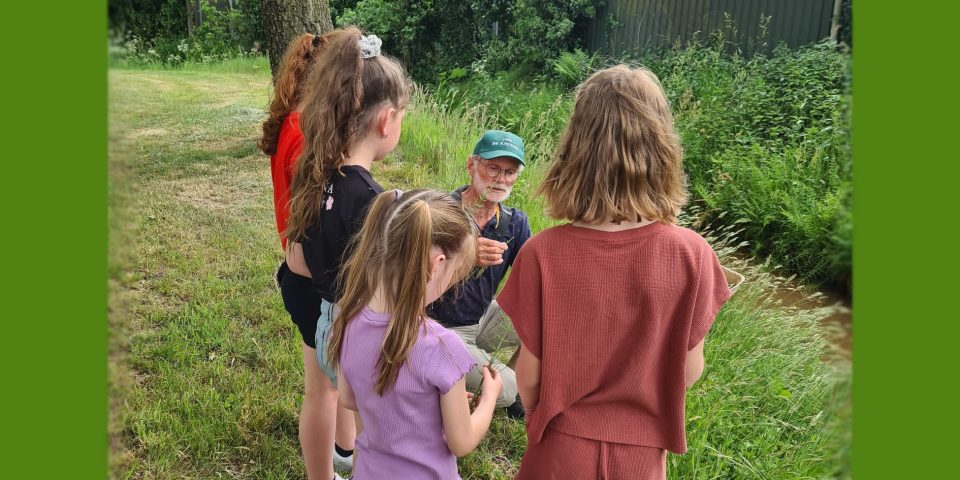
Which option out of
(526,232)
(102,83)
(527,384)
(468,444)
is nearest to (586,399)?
(527,384)

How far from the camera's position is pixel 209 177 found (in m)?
6.29

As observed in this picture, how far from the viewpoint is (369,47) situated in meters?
2.08

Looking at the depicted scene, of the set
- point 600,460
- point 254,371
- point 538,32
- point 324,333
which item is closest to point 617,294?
point 600,460

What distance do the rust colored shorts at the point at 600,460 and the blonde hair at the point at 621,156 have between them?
53 centimetres

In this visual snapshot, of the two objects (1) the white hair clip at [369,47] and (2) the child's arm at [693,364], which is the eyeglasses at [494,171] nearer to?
(1) the white hair clip at [369,47]

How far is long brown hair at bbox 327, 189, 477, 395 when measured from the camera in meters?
1.72

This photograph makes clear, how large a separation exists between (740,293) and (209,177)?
4541mm

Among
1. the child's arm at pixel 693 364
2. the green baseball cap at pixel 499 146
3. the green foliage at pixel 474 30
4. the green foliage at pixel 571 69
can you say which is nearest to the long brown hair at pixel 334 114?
the green baseball cap at pixel 499 146

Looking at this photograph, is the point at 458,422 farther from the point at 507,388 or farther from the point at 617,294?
the point at 507,388

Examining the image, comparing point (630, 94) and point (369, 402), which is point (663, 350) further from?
point (369, 402)

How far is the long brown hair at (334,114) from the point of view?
2.03m

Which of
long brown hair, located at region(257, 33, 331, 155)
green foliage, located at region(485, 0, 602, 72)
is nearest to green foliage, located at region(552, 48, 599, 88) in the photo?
green foliage, located at region(485, 0, 602, 72)

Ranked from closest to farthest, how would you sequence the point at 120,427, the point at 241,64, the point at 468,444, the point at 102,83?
the point at 102,83
the point at 120,427
the point at 468,444
the point at 241,64

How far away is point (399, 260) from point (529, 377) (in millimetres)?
432
